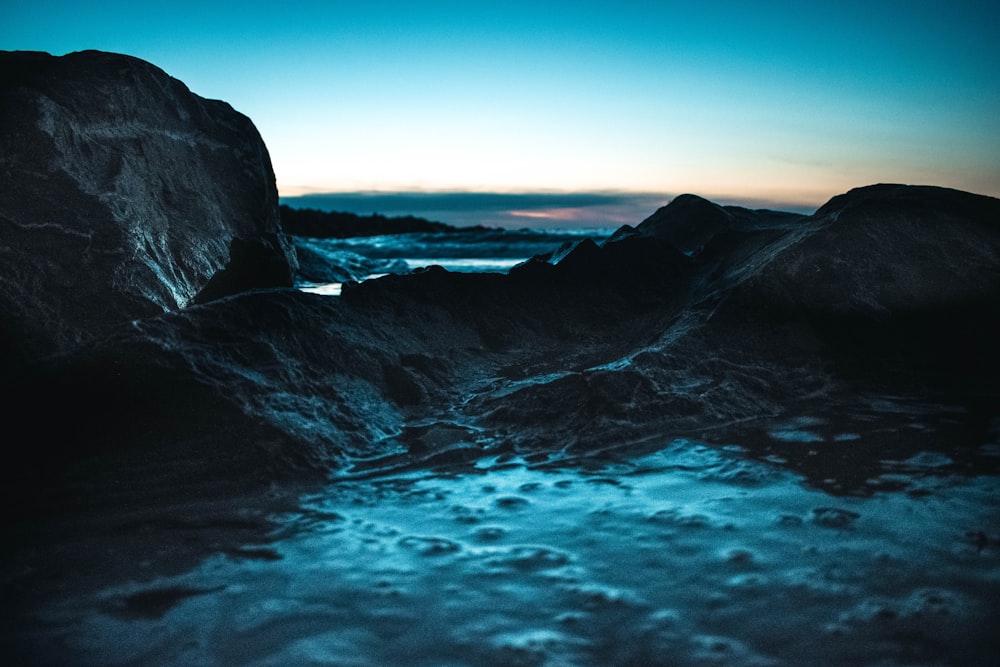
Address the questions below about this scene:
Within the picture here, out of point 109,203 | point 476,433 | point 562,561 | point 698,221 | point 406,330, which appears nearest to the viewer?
point 562,561

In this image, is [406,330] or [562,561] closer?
[562,561]

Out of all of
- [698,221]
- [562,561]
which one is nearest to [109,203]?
[562,561]

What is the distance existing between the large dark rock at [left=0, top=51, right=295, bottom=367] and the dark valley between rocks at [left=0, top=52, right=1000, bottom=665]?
2 cm

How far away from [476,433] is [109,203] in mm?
2349

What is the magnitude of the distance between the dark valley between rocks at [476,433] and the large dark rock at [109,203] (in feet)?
0.05

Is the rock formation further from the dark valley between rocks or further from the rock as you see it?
the rock

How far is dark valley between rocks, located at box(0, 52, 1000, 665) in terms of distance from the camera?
5.40 ft

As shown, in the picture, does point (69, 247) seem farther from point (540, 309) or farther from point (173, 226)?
point (540, 309)

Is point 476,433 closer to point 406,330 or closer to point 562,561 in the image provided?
point 406,330

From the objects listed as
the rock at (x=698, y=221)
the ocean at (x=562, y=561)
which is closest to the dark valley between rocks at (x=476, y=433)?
the ocean at (x=562, y=561)

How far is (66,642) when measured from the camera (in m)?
1.58

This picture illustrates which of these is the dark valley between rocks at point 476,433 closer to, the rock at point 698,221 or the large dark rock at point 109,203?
the large dark rock at point 109,203

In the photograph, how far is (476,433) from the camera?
2.83 meters

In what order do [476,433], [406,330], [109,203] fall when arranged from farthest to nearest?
[109,203] < [406,330] < [476,433]
